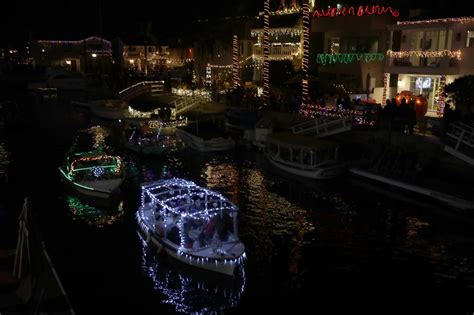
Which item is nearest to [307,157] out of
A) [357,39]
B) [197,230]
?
[197,230]

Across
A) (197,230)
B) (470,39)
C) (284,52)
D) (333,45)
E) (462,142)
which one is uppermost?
(333,45)

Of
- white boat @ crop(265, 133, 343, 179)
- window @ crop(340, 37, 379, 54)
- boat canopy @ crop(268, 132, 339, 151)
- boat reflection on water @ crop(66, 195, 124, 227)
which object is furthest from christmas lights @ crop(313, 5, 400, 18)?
boat reflection on water @ crop(66, 195, 124, 227)

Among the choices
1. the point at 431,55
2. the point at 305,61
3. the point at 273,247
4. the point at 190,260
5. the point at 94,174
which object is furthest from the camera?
the point at 305,61

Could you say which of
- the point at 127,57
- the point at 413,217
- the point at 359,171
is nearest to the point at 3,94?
the point at 127,57

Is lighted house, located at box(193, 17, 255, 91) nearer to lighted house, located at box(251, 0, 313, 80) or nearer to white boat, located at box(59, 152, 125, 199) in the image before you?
lighted house, located at box(251, 0, 313, 80)

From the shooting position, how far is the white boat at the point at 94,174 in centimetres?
2752

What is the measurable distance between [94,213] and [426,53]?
92.7 feet

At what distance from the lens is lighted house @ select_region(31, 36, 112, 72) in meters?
103

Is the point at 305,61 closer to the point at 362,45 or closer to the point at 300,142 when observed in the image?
the point at 362,45

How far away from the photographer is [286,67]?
52969 millimetres

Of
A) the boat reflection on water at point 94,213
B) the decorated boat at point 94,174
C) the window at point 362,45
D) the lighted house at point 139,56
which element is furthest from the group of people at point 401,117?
the lighted house at point 139,56

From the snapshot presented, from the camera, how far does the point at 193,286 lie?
734 inches

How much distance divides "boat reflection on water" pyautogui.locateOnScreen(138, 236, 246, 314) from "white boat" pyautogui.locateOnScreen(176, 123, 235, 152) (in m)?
20.3

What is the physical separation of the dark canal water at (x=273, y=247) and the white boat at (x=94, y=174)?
102 cm
